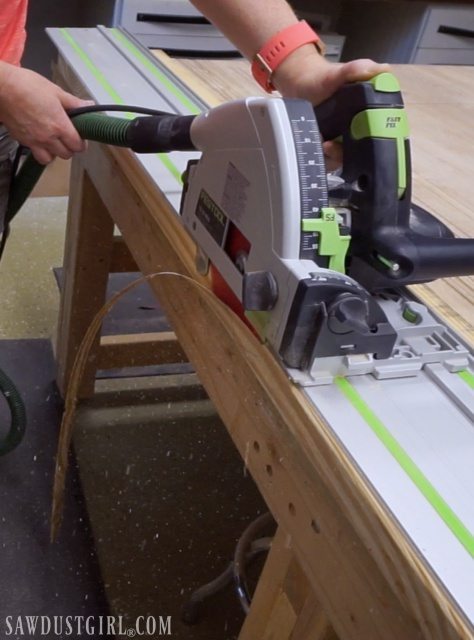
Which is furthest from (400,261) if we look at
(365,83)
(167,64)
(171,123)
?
(167,64)

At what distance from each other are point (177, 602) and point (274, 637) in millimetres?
626

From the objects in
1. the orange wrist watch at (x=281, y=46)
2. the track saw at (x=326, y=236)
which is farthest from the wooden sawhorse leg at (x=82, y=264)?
the track saw at (x=326, y=236)

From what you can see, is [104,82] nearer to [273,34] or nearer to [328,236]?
Answer: [273,34]

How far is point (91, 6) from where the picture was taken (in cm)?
266

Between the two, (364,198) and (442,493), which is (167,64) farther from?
(442,493)

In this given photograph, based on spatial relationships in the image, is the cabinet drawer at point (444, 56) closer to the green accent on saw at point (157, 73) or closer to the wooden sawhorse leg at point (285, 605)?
the green accent on saw at point (157, 73)

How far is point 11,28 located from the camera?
1.13m

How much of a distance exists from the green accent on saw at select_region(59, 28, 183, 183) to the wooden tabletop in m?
0.18

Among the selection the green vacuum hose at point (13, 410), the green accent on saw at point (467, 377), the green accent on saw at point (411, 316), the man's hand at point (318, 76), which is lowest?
the green vacuum hose at point (13, 410)

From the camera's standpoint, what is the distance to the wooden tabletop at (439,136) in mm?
838

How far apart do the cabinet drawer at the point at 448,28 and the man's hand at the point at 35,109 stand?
220 cm

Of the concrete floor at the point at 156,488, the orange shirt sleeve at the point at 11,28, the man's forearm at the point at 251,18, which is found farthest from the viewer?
the concrete floor at the point at 156,488

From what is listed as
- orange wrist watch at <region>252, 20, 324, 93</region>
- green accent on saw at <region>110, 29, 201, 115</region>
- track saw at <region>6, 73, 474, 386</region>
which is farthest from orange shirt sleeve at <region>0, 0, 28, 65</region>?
track saw at <region>6, 73, 474, 386</region>

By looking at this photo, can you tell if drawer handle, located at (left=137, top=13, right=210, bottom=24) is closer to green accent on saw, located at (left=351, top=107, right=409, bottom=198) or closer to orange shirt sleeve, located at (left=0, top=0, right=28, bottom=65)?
orange shirt sleeve, located at (left=0, top=0, right=28, bottom=65)
